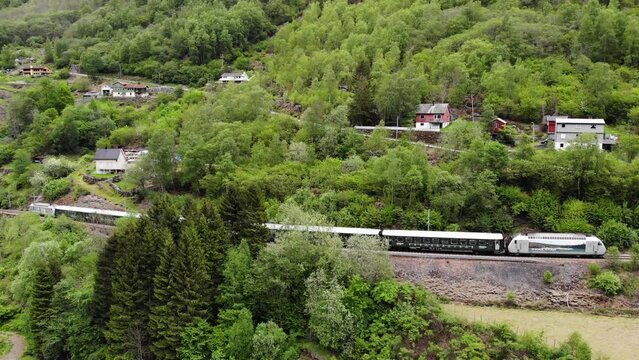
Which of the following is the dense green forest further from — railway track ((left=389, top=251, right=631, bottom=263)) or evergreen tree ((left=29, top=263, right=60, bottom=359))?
railway track ((left=389, top=251, right=631, bottom=263))

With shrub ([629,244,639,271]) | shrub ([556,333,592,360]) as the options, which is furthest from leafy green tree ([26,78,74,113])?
shrub ([629,244,639,271])

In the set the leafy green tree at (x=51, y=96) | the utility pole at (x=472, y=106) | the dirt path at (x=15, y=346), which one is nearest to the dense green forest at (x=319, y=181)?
the leafy green tree at (x=51, y=96)

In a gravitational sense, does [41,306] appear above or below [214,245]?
below

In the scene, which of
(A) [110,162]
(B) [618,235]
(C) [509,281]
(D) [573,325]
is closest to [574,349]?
(D) [573,325]

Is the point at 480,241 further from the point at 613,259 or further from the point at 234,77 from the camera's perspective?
the point at 234,77

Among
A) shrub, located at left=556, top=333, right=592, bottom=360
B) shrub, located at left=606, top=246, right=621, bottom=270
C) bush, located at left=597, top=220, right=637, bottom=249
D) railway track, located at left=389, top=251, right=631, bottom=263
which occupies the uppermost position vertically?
bush, located at left=597, top=220, right=637, bottom=249

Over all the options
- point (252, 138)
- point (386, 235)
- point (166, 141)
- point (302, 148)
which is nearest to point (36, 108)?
point (166, 141)
